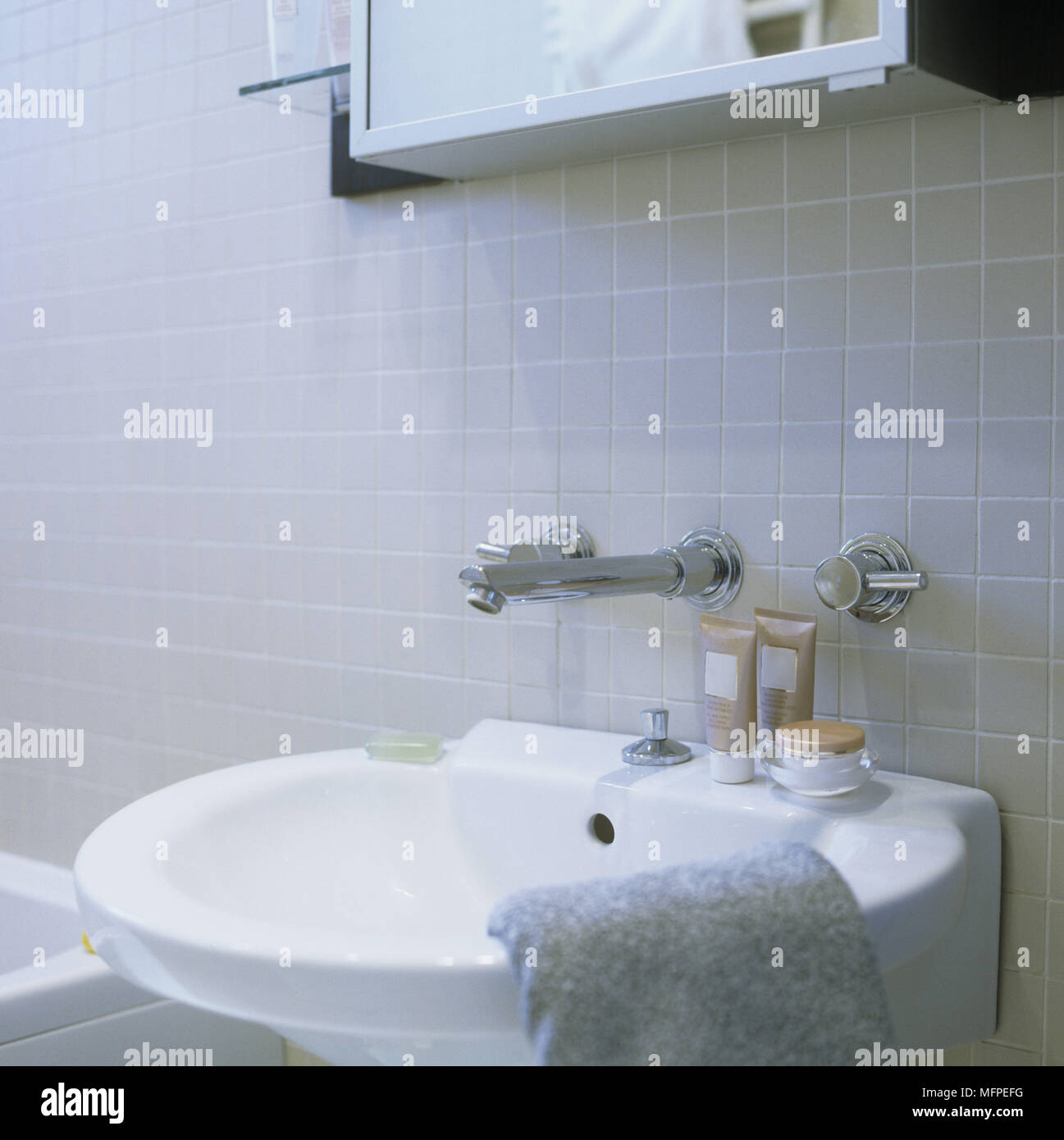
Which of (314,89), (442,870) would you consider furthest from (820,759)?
(314,89)

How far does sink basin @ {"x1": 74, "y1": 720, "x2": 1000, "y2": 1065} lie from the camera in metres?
0.60

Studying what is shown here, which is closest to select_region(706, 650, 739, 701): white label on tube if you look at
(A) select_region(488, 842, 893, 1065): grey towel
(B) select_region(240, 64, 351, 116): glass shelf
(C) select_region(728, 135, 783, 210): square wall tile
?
(A) select_region(488, 842, 893, 1065): grey towel

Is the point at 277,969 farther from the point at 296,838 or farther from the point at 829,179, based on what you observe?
the point at 829,179

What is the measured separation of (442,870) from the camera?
0.96m

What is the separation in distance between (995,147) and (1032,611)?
12.6 inches

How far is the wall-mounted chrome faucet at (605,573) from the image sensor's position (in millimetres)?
784

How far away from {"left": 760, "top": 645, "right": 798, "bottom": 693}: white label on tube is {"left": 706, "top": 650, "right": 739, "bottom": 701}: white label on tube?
20 mm

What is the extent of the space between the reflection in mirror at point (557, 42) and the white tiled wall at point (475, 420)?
146mm

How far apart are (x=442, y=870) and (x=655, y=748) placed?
0.20 meters

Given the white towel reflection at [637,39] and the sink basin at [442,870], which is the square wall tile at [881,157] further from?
the sink basin at [442,870]

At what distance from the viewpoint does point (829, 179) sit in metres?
0.89

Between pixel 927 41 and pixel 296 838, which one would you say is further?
pixel 296 838

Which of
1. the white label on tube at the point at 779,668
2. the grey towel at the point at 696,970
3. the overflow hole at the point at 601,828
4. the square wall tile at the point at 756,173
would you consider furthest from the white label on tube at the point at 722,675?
the square wall tile at the point at 756,173
